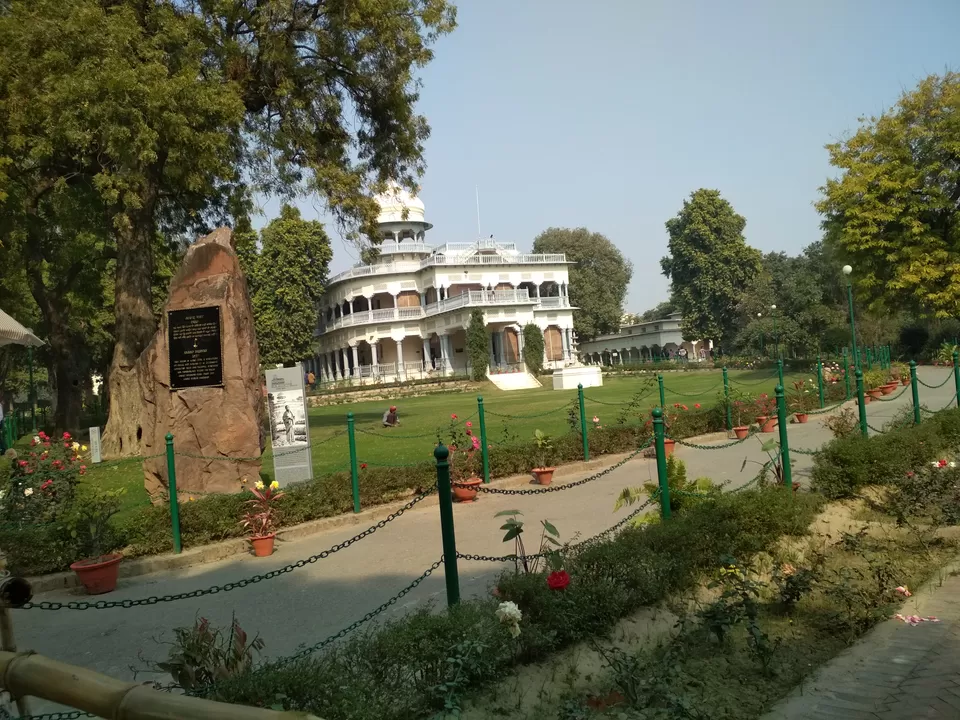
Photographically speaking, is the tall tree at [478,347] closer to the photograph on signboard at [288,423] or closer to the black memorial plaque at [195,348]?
the photograph on signboard at [288,423]

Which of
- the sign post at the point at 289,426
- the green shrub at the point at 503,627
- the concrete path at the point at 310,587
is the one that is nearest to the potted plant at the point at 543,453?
the concrete path at the point at 310,587

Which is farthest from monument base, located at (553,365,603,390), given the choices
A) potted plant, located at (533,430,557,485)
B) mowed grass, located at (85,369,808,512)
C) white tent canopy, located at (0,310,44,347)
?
potted plant, located at (533,430,557,485)

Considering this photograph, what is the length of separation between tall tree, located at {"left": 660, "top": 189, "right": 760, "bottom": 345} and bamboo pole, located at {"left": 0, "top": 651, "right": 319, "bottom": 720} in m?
55.4

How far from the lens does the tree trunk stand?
17.1 meters

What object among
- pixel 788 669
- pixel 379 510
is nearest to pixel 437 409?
pixel 379 510

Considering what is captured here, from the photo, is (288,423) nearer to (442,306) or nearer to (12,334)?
(12,334)

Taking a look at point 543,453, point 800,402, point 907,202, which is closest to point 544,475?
point 543,453

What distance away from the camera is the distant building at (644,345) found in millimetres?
65438

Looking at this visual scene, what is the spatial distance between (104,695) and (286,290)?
45678 millimetres

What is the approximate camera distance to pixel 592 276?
60969 millimetres

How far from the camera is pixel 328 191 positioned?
18.2m

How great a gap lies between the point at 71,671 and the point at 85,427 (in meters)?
29.0

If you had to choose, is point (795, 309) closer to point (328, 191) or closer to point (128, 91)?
point (328, 191)

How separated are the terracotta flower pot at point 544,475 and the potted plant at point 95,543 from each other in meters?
5.41
